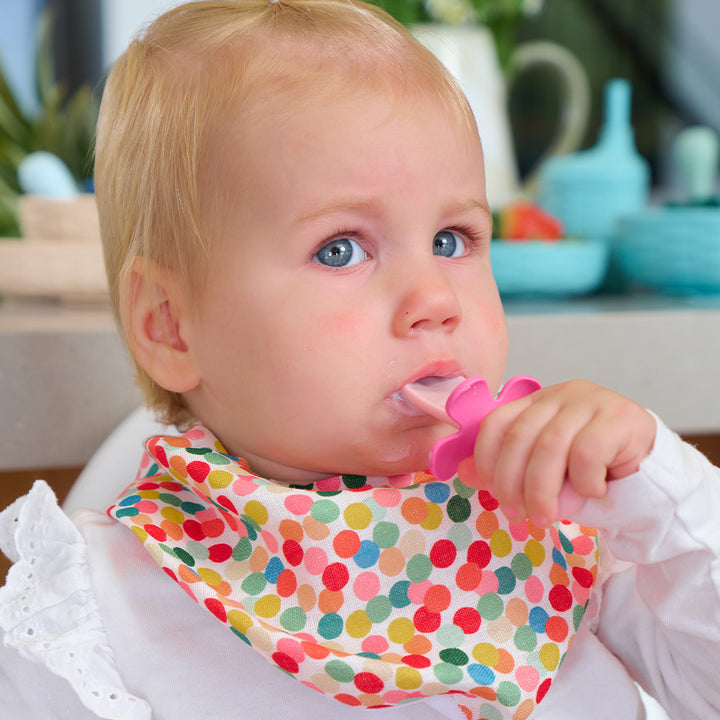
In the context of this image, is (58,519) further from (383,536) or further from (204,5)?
(204,5)

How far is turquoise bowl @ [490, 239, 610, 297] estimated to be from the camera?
1.19 metres

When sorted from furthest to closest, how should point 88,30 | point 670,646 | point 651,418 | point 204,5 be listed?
1. point 88,30
2. point 204,5
3. point 670,646
4. point 651,418

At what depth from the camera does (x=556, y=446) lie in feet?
1.52

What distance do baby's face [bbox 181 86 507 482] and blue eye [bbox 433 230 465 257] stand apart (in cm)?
3

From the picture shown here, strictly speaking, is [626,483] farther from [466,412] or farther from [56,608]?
[56,608]

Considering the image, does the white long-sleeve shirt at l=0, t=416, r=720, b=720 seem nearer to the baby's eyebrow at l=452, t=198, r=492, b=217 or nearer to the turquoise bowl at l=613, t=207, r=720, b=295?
Result: the baby's eyebrow at l=452, t=198, r=492, b=217

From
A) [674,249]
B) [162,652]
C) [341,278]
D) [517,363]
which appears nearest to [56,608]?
[162,652]

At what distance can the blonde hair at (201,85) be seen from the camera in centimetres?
63

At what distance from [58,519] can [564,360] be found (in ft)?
1.91

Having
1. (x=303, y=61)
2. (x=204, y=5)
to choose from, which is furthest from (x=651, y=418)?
(x=204, y=5)

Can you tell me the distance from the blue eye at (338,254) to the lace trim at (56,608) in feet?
0.86

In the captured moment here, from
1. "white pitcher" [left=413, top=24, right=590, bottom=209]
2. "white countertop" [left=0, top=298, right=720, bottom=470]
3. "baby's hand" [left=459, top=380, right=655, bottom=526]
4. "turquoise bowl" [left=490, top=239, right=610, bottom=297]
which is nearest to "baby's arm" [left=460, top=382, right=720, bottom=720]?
"baby's hand" [left=459, top=380, right=655, bottom=526]

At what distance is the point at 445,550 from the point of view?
0.64 m

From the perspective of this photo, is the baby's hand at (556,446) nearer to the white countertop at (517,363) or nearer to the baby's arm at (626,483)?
the baby's arm at (626,483)
